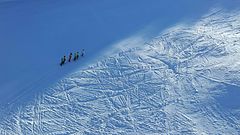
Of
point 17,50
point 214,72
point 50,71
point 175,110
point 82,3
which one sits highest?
point 82,3

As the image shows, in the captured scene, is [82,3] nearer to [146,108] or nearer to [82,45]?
[82,45]

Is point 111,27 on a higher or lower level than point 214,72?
higher

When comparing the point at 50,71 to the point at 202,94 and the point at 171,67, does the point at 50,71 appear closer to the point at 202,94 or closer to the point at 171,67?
the point at 171,67

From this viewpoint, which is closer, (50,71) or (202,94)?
(202,94)

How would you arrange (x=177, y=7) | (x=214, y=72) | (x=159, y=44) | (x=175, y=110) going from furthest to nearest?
(x=177, y=7) < (x=159, y=44) < (x=214, y=72) < (x=175, y=110)

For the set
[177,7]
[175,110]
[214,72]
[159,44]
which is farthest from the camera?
[177,7]

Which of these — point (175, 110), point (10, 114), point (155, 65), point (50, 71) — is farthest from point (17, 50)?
point (175, 110)

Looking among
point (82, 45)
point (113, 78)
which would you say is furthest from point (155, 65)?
point (82, 45)
